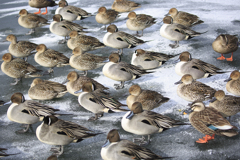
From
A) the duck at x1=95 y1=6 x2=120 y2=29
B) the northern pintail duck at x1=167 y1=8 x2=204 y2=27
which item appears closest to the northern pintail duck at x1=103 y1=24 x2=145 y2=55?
the duck at x1=95 y1=6 x2=120 y2=29

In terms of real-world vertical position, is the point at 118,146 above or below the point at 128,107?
above

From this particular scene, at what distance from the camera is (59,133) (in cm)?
435

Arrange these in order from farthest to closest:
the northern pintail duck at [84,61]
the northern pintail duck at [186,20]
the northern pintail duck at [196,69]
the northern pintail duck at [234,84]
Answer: the northern pintail duck at [186,20], the northern pintail duck at [84,61], the northern pintail duck at [196,69], the northern pintail duck at [234,84]

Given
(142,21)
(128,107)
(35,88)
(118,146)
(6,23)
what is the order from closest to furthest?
(118,146)
(128,107)
(35,88)
(142,21)
(6,23)

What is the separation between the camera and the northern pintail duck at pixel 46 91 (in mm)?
5789

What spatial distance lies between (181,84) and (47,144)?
2783mm

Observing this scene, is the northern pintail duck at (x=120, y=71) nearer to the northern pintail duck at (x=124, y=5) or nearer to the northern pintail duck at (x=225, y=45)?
the northern pintail duck at (x=225, y=45)

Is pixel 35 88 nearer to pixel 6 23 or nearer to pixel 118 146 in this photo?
pixel 118 146

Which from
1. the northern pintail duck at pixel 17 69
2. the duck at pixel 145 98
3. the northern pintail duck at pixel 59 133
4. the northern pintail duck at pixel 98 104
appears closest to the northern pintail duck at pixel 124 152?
the northern pintail duck at pixel 59 133

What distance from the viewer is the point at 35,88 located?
19.1 ft

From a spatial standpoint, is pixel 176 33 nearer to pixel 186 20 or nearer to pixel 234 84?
pixel 186 20

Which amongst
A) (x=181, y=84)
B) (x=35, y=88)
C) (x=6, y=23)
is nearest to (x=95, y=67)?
(x=35, y=88)

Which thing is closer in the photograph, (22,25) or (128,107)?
(128,107)

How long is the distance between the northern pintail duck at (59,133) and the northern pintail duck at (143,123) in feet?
1.95
